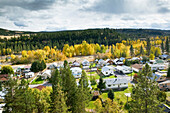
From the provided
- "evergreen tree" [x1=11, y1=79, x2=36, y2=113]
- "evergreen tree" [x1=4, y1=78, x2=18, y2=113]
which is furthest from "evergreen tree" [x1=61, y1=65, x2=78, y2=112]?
"evergreen tree" [x1=4, y1=78, x2=18, y2=113]

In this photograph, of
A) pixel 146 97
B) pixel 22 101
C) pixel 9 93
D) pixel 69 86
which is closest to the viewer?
pixel 146 97

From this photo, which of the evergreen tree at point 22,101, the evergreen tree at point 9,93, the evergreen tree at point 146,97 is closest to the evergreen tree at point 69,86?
the evergreen tree at point 22,101

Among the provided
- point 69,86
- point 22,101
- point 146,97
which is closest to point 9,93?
point 22,101

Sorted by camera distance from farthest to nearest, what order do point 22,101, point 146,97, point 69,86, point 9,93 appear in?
point 69,86 < point 22,101 < point 9,93 < point 146,97

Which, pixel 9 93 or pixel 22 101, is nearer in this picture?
pixel 9 93

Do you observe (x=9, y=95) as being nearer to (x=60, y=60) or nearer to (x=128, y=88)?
(x=128, y=88)

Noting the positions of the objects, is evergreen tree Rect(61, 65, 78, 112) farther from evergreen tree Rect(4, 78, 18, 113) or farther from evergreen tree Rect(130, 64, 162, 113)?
evergreen tree Rect(130, 64, 162, 113)

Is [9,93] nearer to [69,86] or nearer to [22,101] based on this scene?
[22,101]

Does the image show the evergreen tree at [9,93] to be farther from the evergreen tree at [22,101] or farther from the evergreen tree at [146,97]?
the evergreen tree at [146,97]

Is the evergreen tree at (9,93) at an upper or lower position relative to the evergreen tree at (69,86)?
upper

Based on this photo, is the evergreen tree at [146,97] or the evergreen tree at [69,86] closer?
the evergreen tree at [146,97]

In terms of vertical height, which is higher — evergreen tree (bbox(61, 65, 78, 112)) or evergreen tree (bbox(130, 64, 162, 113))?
evergreen tree (bbox(130, 64, 162, 113))

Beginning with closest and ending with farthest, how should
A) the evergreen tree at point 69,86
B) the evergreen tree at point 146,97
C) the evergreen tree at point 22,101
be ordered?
the evergreen tree at point 146,97 → the evergreen tree at point 22,101 → the evergreen tree at point 69,86
